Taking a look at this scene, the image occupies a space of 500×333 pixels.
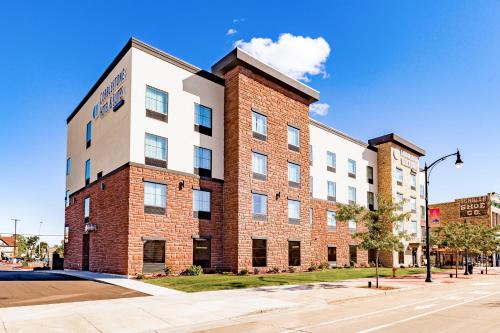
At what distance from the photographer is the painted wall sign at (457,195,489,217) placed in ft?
233

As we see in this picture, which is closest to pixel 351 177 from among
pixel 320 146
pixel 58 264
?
pixel 320 146

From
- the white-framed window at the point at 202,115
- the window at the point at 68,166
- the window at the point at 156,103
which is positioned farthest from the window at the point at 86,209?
the white-framed window at the point at 202,115

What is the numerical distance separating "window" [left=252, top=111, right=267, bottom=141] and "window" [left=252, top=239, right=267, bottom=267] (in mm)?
8053

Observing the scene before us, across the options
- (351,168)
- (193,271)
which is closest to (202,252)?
(193,271)

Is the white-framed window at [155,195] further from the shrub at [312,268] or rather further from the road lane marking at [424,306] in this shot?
the road lane marking at [424,306]

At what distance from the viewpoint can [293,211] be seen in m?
34.7

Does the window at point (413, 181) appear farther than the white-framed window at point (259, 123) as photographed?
Yes

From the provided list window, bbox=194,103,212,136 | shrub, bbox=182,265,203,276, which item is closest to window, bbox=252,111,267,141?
window, bbox=194,103,212,136

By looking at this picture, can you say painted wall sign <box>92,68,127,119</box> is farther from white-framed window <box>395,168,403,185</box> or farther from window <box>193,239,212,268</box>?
white-framed window <box>395,168,403,185</box>

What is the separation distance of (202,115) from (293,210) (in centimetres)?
1105

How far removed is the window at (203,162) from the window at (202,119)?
4.68 feet

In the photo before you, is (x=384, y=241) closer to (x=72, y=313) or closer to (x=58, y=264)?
(x=72, y=313)

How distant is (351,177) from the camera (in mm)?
47312

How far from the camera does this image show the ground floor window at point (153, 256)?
26.3 meters
